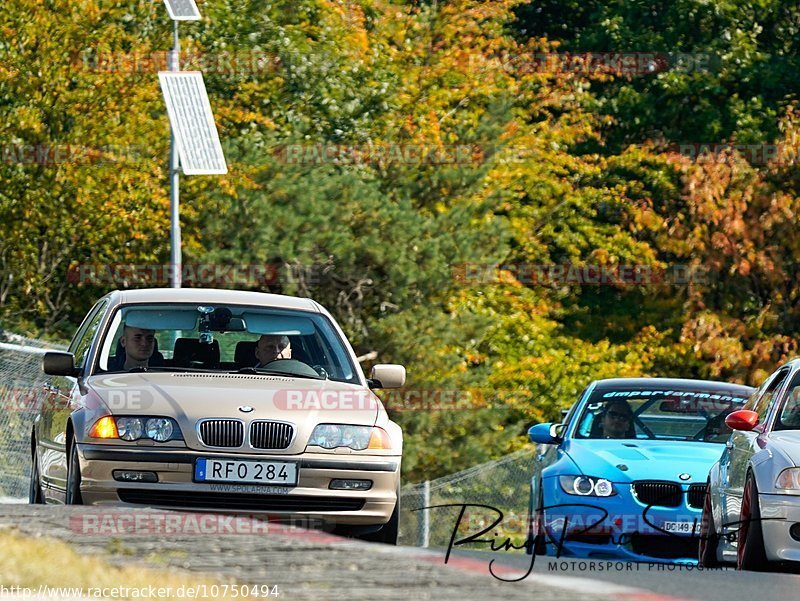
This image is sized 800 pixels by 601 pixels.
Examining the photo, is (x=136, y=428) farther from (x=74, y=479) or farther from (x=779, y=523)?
(x=779, y=523)

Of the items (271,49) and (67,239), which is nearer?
(67,239)

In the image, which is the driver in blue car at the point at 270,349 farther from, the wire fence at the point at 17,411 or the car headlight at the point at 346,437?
the wire fence at the point at 17,411

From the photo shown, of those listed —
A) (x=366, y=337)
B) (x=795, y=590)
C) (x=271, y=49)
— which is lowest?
(x=366, y=337)

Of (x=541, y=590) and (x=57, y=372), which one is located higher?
(x=541, y=590)

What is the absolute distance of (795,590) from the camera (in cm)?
977

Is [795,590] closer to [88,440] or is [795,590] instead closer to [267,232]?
[88,440]

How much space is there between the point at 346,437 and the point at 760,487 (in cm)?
234

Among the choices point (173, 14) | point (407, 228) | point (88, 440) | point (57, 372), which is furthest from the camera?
point (407, 228)

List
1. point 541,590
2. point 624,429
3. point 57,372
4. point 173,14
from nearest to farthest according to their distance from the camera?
1. point 541,590
2. point 57,372
3. point 624,429
4. point 173,14

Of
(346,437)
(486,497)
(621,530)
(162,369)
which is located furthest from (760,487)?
(486,497)

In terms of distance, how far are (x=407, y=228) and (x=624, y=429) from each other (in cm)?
2438

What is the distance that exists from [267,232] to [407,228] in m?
3.50

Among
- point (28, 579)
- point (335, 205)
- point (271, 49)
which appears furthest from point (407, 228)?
point (28, 579)

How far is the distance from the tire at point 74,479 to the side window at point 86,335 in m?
1.13
